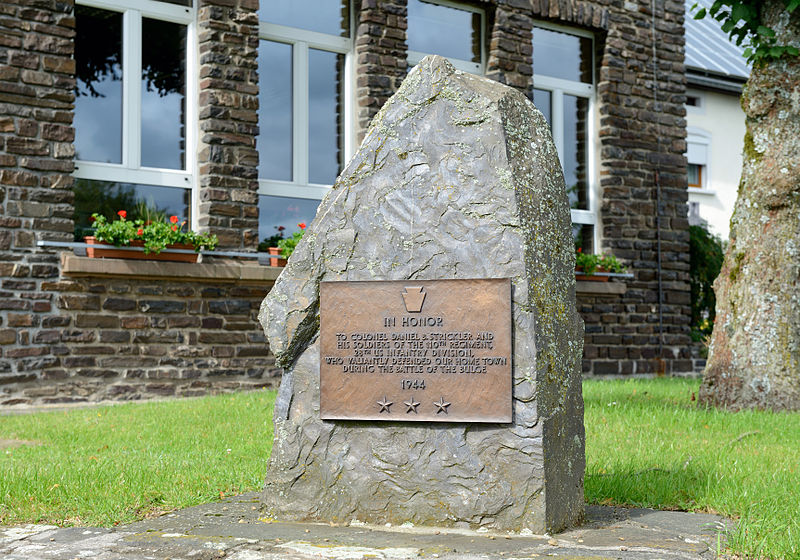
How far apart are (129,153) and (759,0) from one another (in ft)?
20.5

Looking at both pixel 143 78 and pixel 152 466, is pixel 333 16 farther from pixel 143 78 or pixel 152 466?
pixel 152 466

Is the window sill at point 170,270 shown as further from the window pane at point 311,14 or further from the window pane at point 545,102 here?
the window pane at point 545,102

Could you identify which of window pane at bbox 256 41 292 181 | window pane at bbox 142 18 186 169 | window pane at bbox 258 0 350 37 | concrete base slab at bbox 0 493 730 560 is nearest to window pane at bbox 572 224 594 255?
window pane at bbox 258 0 350 37

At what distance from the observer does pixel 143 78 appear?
389 inches

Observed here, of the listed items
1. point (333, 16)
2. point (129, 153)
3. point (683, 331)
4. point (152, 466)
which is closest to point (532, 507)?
point (152, 466)

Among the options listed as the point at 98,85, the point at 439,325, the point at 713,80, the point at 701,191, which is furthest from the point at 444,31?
the point at 701,191

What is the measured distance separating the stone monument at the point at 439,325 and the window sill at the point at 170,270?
521cm

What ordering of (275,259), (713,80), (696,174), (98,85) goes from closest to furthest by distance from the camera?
(98,85), (275,259), (713,80), (696,174)

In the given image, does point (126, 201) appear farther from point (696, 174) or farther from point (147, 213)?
point (696, 174)

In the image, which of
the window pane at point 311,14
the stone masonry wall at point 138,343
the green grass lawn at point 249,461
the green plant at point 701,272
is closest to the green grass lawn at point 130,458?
the green grass lawn at point 249,461

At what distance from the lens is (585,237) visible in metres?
13.4

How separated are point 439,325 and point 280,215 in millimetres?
6903

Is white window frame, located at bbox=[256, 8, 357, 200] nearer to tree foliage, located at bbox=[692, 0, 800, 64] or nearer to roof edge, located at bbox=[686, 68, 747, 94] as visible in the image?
tree foliage, located at bbox=[692, 0, 800, 64]

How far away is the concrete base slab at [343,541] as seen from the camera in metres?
3.46
